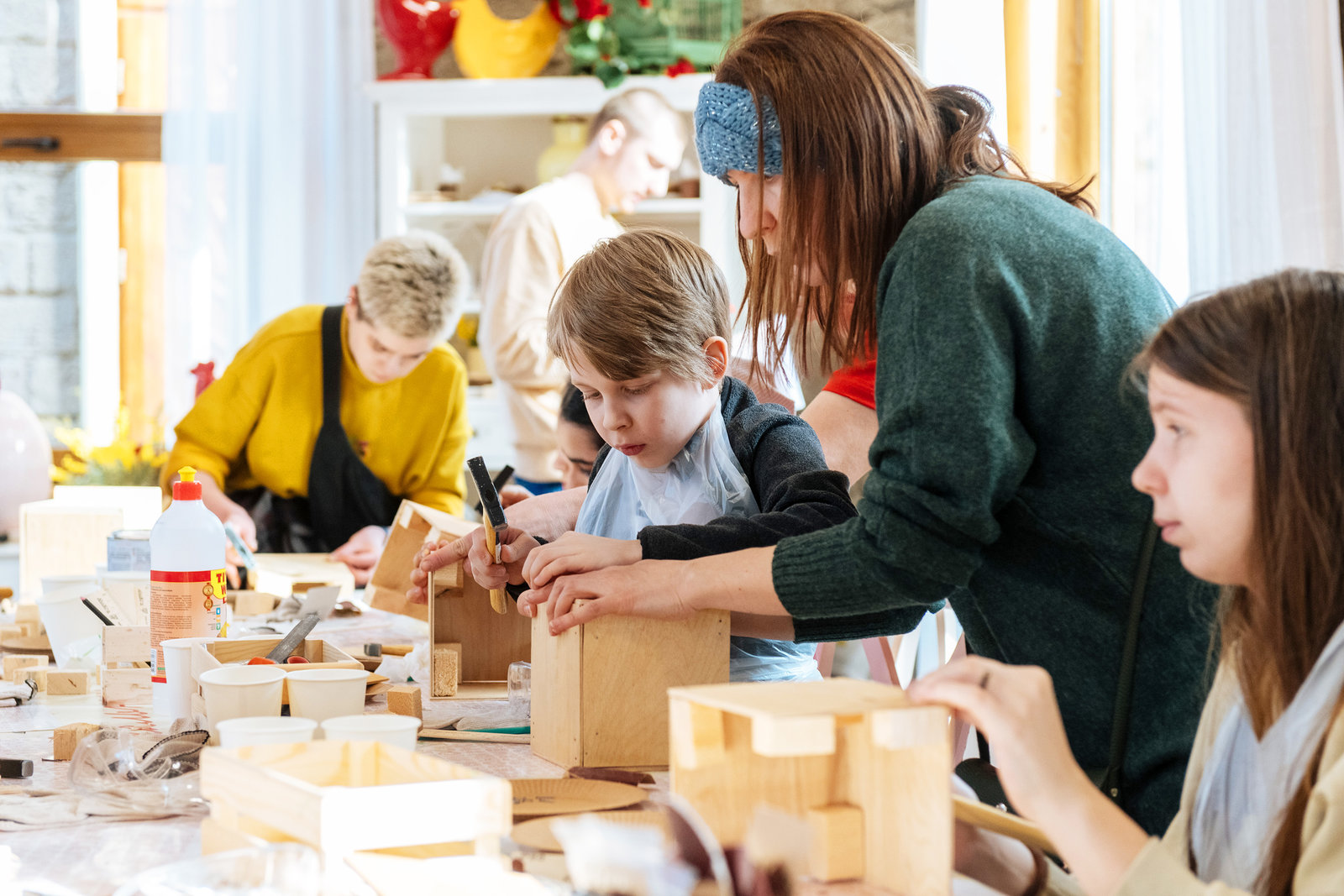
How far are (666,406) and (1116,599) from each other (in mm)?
639

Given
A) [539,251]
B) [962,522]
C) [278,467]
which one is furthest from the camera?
[539,251]

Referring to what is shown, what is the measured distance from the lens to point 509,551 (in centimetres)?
145

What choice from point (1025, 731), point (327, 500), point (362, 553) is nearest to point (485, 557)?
point (1025, 731)

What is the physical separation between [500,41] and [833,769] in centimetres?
376

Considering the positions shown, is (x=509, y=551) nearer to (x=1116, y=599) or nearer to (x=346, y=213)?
(x=1116, y=599)

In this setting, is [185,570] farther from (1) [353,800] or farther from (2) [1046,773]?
(2) [1046,773]

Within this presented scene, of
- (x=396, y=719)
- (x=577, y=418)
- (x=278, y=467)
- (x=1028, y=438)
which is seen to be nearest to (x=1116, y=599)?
(x=1028, y=438)

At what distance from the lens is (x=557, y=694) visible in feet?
3.91

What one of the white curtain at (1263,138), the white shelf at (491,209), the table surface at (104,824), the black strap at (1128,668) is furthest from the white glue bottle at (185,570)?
the white shelf at (491,209)

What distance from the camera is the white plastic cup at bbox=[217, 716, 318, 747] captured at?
3.22 ft

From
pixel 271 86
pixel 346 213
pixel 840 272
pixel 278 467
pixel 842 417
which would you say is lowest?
pixel 278 467

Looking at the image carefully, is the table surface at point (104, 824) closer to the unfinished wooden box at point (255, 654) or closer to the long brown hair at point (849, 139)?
the unfinished wooden box at point (255, 654)

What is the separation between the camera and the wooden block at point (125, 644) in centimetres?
150

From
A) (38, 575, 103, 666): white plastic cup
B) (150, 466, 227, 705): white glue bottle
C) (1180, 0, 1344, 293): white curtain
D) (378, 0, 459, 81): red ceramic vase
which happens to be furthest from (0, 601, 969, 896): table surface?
(378, 0, 459, 81): red ceramic vase
